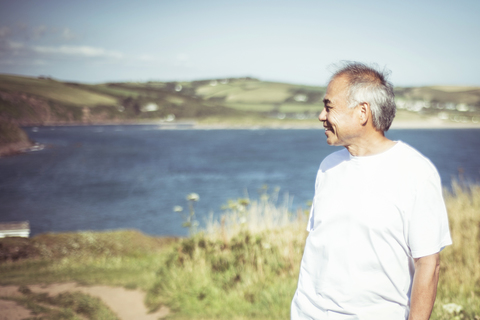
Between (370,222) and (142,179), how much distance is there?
4778 cm

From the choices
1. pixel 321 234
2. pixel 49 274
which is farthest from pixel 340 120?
pixel 49 274

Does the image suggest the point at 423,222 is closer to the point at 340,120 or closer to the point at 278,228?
the point at 340,120

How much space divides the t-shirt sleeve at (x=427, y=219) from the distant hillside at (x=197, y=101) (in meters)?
68.6

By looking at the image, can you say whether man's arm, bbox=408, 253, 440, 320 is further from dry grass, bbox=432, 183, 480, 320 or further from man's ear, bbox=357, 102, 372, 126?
dry grass, bbox=432, 183, 480, 320

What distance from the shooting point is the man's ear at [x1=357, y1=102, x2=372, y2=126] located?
1951 millimetres

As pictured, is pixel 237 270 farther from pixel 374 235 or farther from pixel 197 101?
pixel 197 101

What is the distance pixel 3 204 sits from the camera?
105ft

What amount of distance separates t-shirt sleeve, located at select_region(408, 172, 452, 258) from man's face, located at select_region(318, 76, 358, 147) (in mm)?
446

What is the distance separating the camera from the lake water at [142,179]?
28531mm

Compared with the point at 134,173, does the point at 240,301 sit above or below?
above

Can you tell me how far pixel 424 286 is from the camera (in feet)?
5.65

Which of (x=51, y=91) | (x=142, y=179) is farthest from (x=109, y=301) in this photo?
(x=51, y=91)

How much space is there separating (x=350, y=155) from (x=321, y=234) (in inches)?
18.3

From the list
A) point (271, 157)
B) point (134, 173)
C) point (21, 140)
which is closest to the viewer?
point (21, 140)
